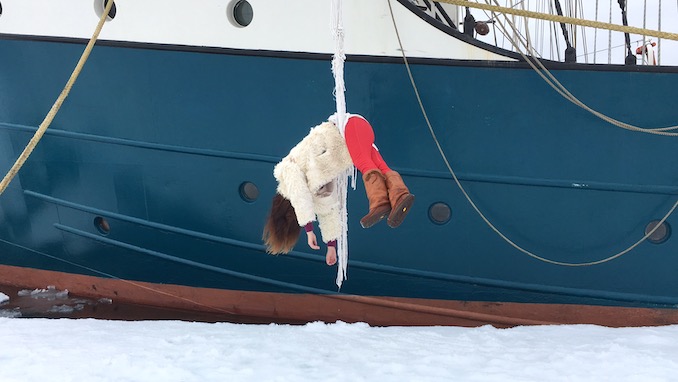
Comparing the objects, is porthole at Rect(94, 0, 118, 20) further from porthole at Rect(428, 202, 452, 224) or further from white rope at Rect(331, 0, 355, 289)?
porthole at Rect(428, 202, 452, 224)

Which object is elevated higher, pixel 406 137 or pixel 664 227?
pixel 406 137

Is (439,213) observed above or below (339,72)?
below

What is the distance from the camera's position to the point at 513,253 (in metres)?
4.18

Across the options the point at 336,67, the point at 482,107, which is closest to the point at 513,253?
the point at 482,107

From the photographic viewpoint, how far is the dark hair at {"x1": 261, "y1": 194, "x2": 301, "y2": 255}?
3602 mm

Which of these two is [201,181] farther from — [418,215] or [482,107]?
[482,107]

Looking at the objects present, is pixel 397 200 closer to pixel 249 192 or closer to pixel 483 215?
pixel 483 215

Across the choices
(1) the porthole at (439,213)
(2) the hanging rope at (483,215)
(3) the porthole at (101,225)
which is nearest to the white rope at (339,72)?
(2) the hanging rope at (483,215)

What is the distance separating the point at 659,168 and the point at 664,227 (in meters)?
0.34

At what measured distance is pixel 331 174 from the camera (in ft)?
11.0

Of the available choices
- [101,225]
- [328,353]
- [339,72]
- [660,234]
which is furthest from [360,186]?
[101,225]

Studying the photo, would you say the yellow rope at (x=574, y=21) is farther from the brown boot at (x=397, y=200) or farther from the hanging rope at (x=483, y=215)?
the brown boot at (x=397, y=200)

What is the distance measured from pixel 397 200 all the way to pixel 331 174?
1.31ft

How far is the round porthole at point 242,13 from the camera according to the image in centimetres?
422
